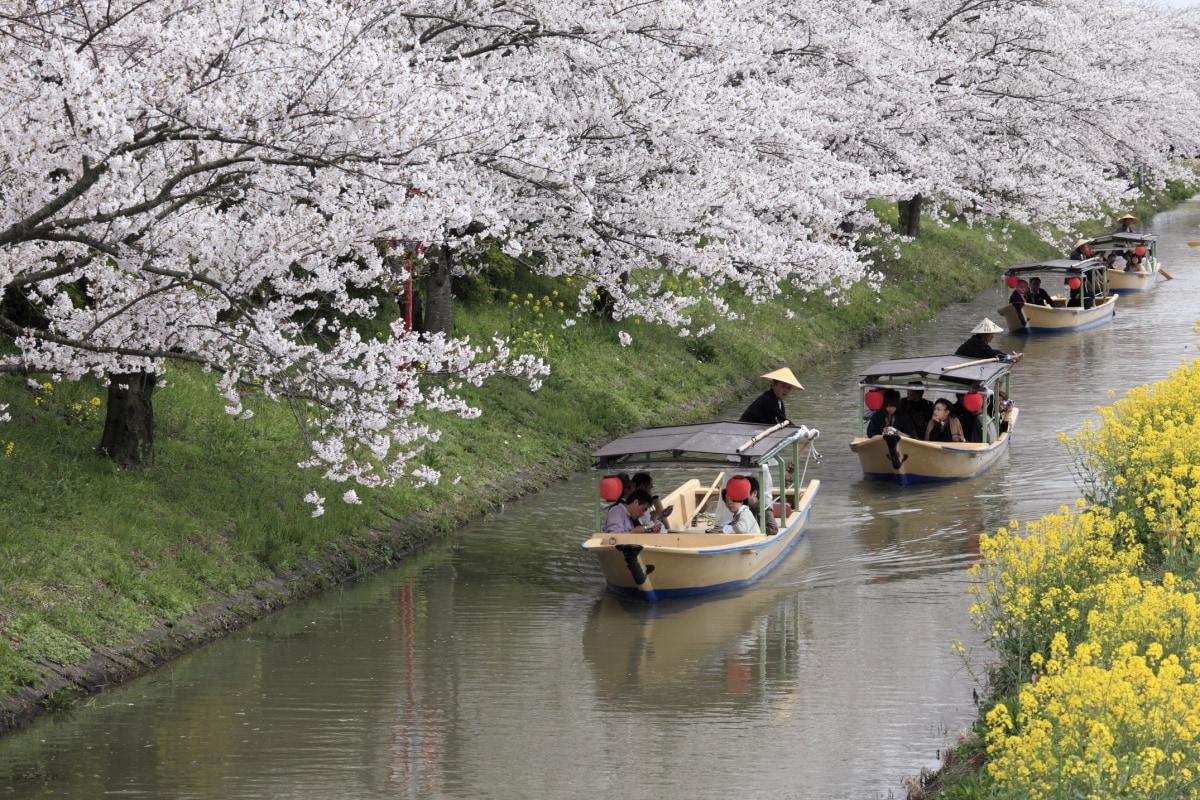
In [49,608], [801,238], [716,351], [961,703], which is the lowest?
[961,703]

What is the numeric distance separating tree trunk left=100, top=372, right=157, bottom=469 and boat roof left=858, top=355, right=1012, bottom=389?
38.4ft

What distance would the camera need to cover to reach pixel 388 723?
1345 cm

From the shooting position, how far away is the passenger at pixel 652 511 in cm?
1811

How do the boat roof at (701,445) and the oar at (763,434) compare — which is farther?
the oar at (763,434)

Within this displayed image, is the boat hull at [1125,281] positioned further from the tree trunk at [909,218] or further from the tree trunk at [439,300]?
the tree trunk at [439,300]

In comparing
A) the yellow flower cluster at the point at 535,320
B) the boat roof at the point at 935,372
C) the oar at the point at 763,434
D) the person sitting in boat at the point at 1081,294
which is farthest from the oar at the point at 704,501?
the person sitting in boat at the point at 1081,294

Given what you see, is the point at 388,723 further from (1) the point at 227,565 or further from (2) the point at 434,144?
(2) the point at 434,144

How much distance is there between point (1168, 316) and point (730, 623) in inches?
1116

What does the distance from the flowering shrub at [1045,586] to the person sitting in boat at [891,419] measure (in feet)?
36.6

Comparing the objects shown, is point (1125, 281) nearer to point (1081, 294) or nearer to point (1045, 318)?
point (1081, 294)

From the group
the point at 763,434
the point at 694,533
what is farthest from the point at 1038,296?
the point at 694,533

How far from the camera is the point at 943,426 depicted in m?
24.2

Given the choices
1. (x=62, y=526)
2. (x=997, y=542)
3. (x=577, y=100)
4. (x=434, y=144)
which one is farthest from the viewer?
(x=577, y=100)

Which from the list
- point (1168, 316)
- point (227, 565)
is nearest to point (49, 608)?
point (227, 565)
